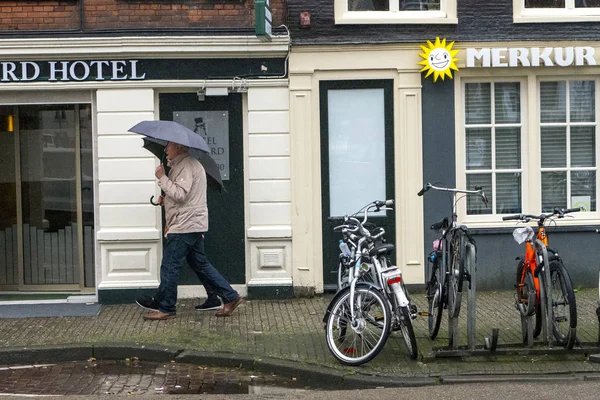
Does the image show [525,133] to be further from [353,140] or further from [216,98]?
[216,98]

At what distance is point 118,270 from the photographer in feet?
37.4

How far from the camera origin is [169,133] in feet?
32.3

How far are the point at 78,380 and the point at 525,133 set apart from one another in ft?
21.1

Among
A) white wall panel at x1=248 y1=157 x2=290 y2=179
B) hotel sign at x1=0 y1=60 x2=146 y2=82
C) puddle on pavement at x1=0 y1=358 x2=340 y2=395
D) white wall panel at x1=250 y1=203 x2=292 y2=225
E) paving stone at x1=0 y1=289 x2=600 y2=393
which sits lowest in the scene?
puddle on pavement at x1=0 y1=358 x2=340 y2=395

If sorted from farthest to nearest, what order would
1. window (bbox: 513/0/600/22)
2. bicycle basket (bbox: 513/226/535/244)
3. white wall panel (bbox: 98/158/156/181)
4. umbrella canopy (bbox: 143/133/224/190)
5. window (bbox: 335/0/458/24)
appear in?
window (bbox: 513/0/600/22) → window (bbox: 335/0/458/24) → white wall panel (bbox: 98/158/156/181) → umbrella canopy (bbox: 143/133/224/190) → bicycle basket (bbox: 513/226/535/244)

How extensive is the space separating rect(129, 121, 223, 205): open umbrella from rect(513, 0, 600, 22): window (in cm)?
418

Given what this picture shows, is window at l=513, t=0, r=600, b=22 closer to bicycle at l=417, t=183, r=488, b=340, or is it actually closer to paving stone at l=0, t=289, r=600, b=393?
paving stone at l=0, t=289, r=600, b=393

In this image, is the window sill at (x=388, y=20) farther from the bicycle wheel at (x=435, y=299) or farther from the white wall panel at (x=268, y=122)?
the bicycle wheel at (x=435, y=299)

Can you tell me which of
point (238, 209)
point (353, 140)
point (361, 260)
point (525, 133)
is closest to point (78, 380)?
point (361, 260)

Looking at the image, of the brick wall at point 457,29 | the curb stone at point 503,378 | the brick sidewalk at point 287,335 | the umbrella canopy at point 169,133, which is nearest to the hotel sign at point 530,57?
the brick wall at point 457,29

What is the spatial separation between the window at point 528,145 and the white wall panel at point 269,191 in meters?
2.16

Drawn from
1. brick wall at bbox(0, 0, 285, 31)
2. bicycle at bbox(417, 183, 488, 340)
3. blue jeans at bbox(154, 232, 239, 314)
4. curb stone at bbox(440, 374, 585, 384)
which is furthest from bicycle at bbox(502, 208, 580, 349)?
brick wall at bbox(0, 0, 285, 31)

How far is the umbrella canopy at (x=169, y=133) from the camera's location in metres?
9.77

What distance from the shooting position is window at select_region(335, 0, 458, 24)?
38.1 feet
